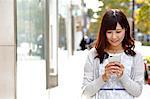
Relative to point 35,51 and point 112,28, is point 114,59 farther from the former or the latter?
point 35,51

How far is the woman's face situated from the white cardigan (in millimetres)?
135

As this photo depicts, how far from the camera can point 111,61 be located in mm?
2010

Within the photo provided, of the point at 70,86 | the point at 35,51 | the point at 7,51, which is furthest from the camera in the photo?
the point at 70,86

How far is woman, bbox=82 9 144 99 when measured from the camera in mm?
2057

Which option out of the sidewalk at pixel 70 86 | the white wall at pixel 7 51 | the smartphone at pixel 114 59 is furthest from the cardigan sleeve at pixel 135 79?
the sidewalk at pixel 70 86

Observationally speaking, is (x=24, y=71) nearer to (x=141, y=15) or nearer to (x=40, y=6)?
(x=40, y=6)

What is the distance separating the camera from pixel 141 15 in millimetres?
12352

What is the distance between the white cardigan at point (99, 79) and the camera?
2047 millimetres

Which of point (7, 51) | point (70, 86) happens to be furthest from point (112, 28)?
point (70, 86)

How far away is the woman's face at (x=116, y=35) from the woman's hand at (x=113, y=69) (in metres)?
0.16

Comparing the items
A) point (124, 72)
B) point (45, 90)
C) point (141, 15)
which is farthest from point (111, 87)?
point (141, 15)

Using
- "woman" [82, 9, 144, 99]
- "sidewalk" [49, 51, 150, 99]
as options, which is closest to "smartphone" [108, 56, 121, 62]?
"woman" [82, 9, 144, 99]

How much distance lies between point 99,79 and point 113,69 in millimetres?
131

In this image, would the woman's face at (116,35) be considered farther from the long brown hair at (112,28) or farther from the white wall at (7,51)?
the white wall at (7,51)
